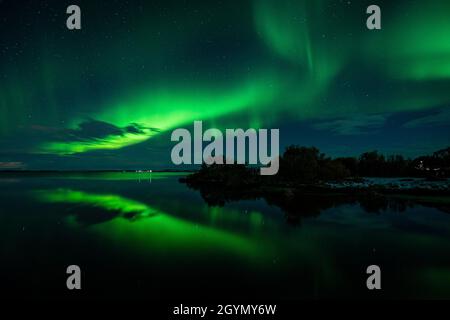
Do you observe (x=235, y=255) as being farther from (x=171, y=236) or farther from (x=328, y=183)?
(x=328, y=183)

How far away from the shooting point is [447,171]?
61.2m

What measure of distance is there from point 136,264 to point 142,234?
716 cm

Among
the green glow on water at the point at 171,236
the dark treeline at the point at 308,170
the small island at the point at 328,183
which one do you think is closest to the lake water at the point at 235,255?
the green glow on water at the point at 171,236

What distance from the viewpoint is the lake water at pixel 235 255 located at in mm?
11867

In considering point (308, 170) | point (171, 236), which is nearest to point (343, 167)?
point (308, 170)

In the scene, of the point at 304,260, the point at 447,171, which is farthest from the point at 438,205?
the point at 447,171

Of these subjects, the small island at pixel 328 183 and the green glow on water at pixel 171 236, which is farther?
the small island at pixel 328 183

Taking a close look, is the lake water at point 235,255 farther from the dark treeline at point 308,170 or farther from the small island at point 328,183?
the dark treeline at point 308,170

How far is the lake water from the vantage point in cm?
1187

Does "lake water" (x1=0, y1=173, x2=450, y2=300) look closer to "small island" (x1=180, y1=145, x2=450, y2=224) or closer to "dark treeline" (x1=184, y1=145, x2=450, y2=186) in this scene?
"small island" (x1=180, y1=145, x2=450, y2=224)

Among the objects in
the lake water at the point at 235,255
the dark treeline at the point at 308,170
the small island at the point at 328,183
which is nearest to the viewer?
the lake water at the point at 235,255

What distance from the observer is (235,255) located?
1595 cm
